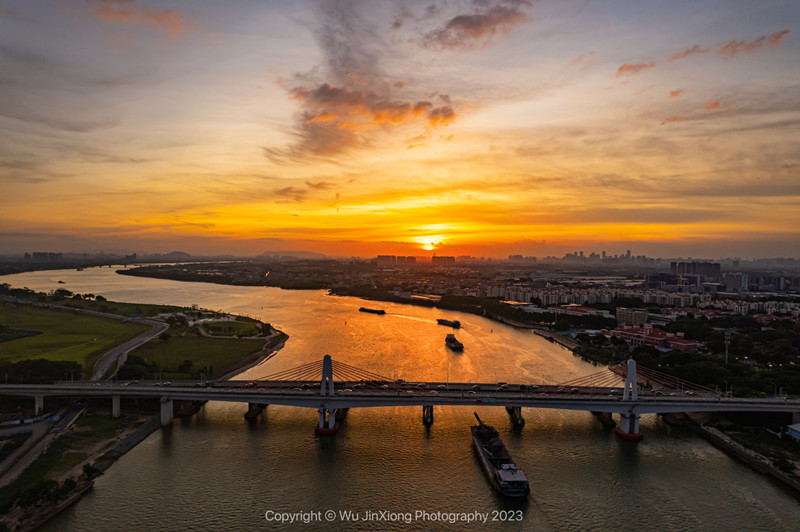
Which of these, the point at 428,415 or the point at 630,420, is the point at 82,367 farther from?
the point at 630,420

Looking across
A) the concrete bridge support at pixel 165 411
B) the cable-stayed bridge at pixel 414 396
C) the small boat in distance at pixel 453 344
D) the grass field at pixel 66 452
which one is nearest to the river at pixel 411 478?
the concrete bridge support at pixel 165 411

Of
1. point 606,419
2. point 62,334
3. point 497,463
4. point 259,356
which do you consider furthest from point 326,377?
point 62,334

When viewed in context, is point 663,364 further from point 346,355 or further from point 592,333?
point 346,355

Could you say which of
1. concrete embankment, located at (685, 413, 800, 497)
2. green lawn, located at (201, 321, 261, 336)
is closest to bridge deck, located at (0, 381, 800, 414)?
concrete embankment, located at (685, 413, 800, 497)

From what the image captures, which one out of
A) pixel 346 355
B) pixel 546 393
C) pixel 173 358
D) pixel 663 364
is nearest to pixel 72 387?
pixel 173 358

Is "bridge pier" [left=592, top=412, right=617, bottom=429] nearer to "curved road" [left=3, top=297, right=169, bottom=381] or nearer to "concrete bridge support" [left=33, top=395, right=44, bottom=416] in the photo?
"concrete bridge support" [left=33, top=395, right=44, bottom=416]
